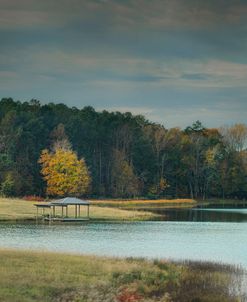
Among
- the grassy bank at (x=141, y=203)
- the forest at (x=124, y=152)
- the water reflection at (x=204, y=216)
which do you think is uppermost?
the forest at (x=124, y=152)

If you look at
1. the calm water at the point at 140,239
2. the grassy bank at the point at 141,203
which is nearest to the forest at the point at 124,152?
the grassy bank at the point at 141,203

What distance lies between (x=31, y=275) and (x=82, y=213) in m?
61.9

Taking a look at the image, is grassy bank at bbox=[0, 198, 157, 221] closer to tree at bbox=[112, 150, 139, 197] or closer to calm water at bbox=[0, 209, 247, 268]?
calm water at bbox=[0, 209, 247, 268]

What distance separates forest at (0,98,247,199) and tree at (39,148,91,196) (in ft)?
13.8

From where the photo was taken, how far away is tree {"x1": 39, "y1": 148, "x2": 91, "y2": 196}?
122438 millimetres

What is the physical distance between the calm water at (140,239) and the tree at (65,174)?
156ft

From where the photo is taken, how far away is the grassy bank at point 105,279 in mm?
24906

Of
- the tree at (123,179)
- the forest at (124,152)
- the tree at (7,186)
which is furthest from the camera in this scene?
the tree at (123,179)

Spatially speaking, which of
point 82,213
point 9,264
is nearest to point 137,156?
point 82,213

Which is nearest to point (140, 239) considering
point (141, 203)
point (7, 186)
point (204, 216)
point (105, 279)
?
point (105, 279)

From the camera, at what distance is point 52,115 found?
14388cm

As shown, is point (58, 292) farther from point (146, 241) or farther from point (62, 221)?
point (62, 221)

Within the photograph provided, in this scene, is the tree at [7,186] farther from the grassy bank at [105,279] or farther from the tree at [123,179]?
the grassy bank at [105,279]

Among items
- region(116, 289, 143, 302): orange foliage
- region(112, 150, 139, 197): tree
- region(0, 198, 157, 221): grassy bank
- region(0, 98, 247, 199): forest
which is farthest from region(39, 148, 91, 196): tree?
region(116, 289, 143, 302): orange foliage
